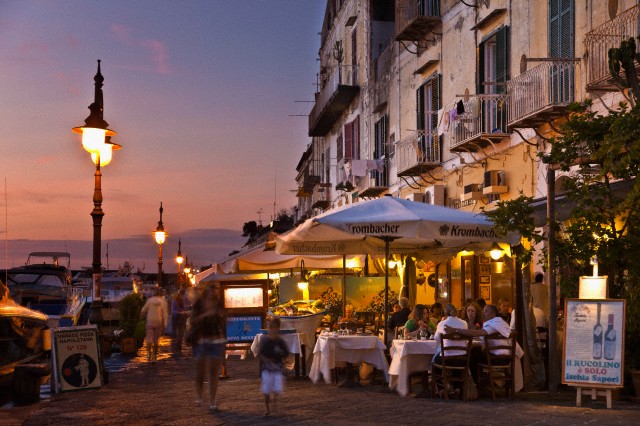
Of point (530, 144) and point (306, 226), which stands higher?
point (530, 144)

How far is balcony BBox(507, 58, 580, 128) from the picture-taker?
58.4ft

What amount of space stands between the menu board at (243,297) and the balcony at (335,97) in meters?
17.3

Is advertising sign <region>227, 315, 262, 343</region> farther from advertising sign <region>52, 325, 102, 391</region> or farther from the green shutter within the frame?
the green shutter

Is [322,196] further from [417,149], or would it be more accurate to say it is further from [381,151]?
[417,149]

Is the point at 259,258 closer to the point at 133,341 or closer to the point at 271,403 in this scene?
the point at 133,341

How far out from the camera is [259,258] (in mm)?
23484

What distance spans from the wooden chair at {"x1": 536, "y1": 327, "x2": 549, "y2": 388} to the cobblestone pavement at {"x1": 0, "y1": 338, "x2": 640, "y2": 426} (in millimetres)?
709

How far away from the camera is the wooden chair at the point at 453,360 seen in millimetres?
13250

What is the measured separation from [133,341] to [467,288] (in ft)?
27.6

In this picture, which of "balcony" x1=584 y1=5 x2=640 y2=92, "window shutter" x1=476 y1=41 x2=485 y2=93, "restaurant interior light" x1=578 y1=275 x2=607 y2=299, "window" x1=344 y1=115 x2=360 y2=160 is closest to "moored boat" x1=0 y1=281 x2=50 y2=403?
"restaurant interior light" x1=578 y1=275 x2=607 y2=299

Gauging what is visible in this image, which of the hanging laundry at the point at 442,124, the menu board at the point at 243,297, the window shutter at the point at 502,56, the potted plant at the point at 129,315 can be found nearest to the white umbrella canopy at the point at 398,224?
the menu board at the point at 243,297

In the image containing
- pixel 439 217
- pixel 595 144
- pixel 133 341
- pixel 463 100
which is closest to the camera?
pixel 595 144

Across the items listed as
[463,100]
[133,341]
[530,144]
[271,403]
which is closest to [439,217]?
[271,403]

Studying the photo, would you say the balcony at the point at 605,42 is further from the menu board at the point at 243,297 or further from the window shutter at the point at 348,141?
the window shutter at the point at 348,141
